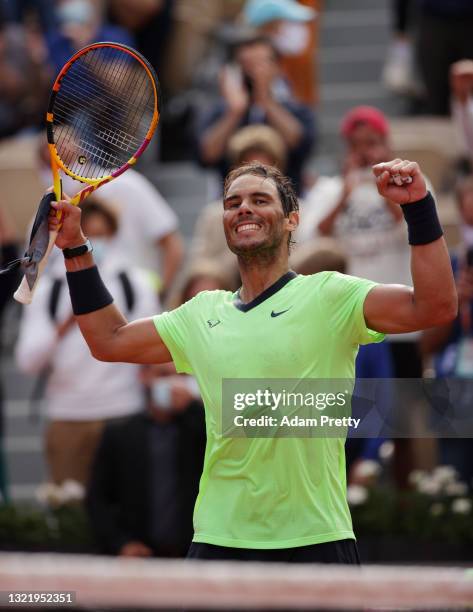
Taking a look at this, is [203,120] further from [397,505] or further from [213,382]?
[213,382]

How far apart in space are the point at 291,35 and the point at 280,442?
20.0 ft

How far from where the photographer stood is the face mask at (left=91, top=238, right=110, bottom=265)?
782 centimetres

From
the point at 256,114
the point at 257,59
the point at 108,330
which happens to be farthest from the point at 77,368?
the point at 108,330

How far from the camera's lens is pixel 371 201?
7824mm

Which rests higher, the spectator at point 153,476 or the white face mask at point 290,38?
the white face mask at point 290,38

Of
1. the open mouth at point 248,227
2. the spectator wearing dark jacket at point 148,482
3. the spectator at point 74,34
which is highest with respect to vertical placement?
the spectator at point 74,34

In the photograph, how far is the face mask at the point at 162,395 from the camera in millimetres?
7199

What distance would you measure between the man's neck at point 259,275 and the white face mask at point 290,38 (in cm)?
538

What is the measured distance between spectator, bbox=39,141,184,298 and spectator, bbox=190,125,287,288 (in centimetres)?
19

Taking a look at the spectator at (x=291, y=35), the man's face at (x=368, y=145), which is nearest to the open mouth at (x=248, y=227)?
the man's face at (x=368, y=145)

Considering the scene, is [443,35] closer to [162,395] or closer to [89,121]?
[162,395]

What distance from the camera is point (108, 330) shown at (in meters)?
4.84

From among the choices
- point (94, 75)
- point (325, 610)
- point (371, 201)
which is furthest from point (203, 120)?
point (325, 610)

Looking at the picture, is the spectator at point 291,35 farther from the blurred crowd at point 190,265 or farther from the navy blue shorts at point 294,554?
the navy blue shorts at point 294,554
